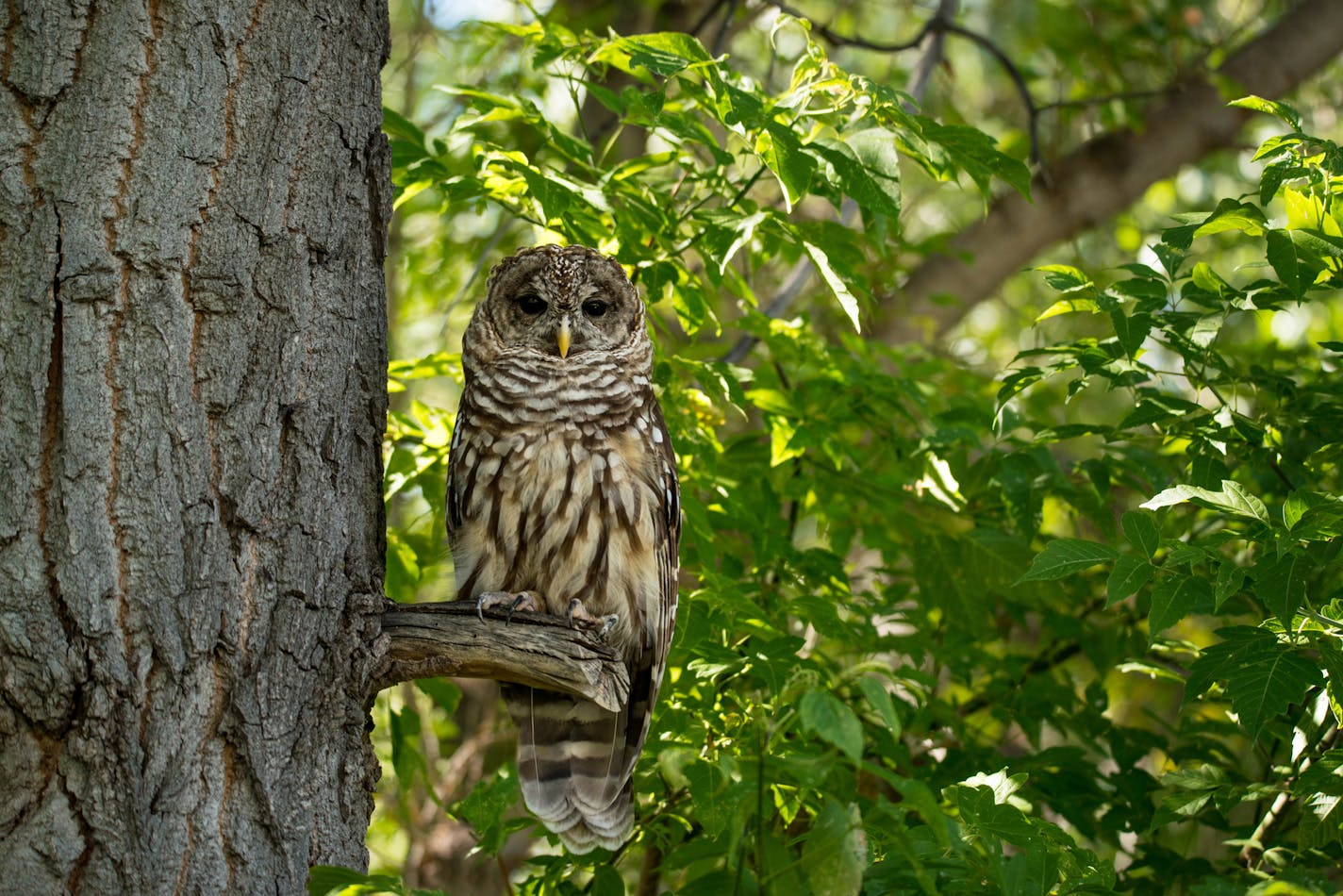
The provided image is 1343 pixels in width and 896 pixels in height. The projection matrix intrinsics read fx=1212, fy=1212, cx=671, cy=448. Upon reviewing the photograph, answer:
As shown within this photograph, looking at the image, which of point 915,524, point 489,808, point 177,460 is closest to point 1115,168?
point 915,524

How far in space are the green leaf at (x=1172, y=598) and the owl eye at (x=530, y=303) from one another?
69.0 inches

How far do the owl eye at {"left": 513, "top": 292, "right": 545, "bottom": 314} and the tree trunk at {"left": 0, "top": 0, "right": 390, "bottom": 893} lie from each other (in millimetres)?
969

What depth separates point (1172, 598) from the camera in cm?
229

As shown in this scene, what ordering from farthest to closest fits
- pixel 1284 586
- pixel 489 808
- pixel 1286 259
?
1. pixel 489 808
2. pixel 1286 259
3. pixel 1284 586

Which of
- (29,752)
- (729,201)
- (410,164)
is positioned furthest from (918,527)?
(29,752)

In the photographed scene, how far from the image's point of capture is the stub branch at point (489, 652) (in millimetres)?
2363

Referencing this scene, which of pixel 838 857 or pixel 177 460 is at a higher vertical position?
pixel 177 460

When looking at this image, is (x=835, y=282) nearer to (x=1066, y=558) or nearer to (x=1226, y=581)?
(x=1066, y=558)

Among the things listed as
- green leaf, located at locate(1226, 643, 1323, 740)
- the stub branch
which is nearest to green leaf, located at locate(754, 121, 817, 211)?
the stub branch

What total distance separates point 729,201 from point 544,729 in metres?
1.50

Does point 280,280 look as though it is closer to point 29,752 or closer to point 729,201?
point 29,752

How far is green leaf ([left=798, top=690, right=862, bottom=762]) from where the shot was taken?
1.46 m

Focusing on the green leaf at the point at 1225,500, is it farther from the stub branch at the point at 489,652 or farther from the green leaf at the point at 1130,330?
the stub branch at the point at 489,652

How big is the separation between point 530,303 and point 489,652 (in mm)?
1244
